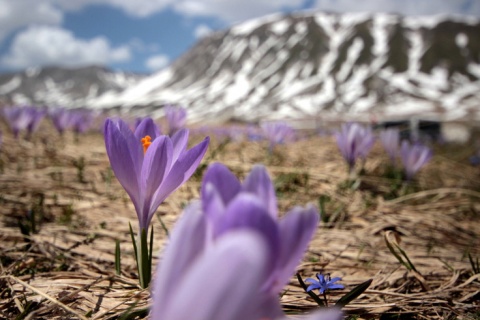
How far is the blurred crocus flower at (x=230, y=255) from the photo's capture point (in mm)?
423

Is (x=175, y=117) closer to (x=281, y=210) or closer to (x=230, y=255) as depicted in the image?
(x=281, y=210)

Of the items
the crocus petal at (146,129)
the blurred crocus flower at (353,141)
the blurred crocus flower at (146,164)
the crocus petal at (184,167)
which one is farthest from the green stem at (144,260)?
the blurred crocus flower at (353,141)

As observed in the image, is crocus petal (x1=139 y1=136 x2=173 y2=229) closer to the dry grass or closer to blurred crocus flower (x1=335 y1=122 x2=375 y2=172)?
the dry grass

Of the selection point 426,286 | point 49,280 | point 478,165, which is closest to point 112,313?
point 49,280

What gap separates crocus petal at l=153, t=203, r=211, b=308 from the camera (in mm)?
466

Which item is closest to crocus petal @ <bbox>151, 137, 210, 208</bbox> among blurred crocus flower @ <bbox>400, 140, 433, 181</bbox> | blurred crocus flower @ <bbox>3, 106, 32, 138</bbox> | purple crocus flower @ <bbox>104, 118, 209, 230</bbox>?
purple crocus flower @ <bbox>104, 118, 209, 230</bbox>

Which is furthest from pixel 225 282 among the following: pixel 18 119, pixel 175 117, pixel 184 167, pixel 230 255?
pixel 18 119

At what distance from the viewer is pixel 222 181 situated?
0.59 m

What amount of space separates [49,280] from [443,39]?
106051 millimetres

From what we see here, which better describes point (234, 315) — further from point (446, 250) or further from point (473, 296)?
point (446, 250)

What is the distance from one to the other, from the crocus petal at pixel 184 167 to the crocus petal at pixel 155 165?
0.06 feet

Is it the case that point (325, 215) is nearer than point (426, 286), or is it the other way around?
point (426, 286)

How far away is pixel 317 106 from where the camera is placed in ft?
246

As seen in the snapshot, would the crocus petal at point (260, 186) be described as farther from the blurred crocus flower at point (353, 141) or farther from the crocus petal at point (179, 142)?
the blurred crocus flower at point (353, 141)
